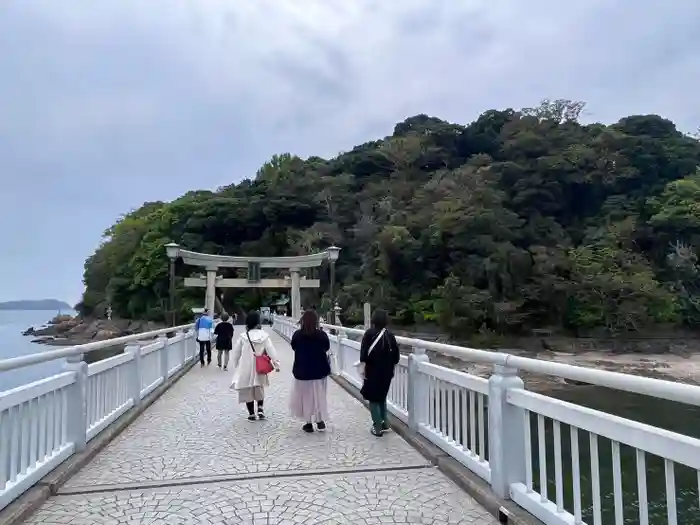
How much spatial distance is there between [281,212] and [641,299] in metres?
28.6

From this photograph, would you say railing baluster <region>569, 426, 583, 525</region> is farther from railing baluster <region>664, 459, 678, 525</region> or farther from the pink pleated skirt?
the pink pleated skirt

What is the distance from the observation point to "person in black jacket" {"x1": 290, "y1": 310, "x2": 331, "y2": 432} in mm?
5754

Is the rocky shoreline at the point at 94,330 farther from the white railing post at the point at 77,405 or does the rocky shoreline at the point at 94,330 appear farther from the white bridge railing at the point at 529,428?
the white bridge railing at the point at 529,428

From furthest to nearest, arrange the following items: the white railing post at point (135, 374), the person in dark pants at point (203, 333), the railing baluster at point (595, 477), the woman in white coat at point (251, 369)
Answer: the person in dark pants at point (203, 333) → the white railing post at point (135, 374) → the woman in white coat at point (251, 369) → the railing baluster at point (595, 477)

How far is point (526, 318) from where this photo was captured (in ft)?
112

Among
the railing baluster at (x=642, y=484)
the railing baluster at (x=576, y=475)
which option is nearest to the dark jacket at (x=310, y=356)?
the railing baluster at (x=576, y=475)

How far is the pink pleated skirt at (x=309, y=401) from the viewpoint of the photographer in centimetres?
574

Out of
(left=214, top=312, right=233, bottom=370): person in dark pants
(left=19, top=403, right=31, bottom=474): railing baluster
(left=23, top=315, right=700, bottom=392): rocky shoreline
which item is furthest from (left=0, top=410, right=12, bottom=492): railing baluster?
(left=23, top=315, right=700, bottom=392): rocky shoreline

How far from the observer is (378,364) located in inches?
211

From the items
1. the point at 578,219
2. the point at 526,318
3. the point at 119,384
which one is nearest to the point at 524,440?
the point at 119,384

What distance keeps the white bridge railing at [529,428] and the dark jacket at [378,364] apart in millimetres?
185

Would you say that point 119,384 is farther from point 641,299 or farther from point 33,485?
point 641,299

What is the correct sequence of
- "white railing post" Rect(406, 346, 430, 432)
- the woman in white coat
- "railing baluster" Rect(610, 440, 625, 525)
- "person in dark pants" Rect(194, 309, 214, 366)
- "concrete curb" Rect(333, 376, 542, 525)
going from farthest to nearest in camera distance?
1. "person in dark pants" Rect(194, 309, 214, 366)
2. the woman in white coat
3. "white railing post" Rect(406, 346, 430, 432)
4. "concrete curb" Rect(333, 376, 542, 525)
5. "railing baluster" Rect(610, 440, 625, 525)

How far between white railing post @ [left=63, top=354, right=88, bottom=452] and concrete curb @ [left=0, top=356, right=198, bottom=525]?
12cm
